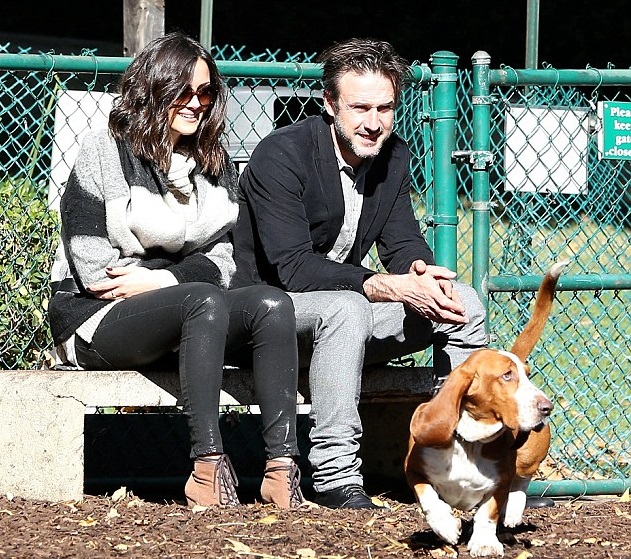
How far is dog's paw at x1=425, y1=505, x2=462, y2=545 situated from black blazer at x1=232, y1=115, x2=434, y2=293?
97 cm

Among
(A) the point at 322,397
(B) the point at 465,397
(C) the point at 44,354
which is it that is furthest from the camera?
(C) the point at 44,354

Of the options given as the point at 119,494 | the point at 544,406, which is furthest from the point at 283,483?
the point at 544,406

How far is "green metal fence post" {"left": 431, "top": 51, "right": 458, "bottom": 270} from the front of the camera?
4.45m

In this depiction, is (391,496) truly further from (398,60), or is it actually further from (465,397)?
(398,60)

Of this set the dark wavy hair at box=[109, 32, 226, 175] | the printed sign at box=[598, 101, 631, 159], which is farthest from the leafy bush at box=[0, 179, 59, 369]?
the printed sign at box=[598, 101, 631, 159]

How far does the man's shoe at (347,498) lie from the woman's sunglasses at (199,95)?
1489mm

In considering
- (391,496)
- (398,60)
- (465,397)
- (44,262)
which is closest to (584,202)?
(398,60)

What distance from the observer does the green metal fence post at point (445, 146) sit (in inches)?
175

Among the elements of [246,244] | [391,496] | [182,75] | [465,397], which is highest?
[182,75]

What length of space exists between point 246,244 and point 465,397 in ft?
4.43

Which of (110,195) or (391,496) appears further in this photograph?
(391,496)

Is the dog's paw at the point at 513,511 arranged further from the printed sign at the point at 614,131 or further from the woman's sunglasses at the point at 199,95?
the woman's sunglasses at the point at 199,95

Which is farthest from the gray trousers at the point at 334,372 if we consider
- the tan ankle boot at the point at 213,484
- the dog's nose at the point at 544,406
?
the dog's nose at the point at 544,406

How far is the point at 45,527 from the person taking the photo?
3650mm
